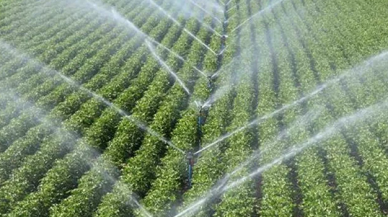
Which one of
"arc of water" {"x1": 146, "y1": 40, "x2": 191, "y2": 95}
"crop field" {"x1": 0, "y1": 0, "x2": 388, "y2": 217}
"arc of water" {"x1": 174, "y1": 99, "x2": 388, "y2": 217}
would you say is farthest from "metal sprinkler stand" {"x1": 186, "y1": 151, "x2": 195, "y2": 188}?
"arc of water" {"x1": 146, "y1": 40, "x2": 191, "y2": 95}

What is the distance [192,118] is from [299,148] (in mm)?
4680

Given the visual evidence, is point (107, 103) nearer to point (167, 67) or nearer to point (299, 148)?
point (167, 67)

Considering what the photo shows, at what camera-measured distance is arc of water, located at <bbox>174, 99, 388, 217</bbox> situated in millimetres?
14952

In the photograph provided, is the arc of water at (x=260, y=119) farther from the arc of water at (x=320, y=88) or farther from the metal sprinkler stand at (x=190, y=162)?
the metal sprinkler stand at (x=190, y=162)

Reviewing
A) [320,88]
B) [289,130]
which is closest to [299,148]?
[289,130]

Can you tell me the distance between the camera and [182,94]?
22.4m

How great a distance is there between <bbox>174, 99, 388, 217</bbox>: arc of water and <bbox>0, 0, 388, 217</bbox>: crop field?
63 mm

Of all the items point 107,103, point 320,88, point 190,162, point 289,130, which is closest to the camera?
point 190,162

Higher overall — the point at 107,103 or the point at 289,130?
the point at 107,103

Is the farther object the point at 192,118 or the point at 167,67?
the point at 167,67

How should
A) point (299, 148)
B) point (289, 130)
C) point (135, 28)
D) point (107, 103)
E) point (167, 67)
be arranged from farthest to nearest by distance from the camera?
point (135, 28)
point (167, 67)
point (107, 103)
point (289, 130)
point (299, 148)

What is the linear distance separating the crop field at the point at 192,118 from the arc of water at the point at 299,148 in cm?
6

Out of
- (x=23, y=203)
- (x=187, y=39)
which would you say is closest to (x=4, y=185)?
(x=23, y=203)

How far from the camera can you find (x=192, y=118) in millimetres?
20188
